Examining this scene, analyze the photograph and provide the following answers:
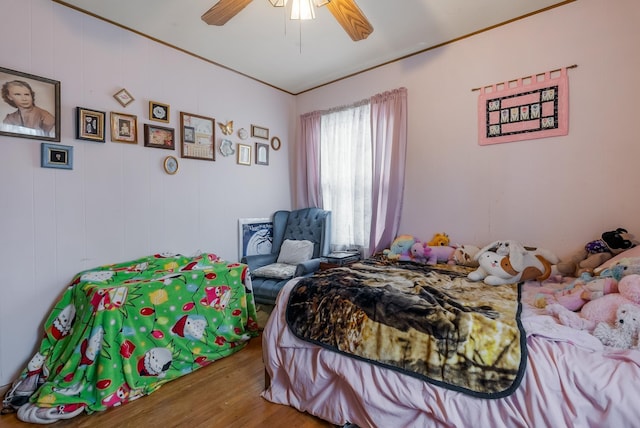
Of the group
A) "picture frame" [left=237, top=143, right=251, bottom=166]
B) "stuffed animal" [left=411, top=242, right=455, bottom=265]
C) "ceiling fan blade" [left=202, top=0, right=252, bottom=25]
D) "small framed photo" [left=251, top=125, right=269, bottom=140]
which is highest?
"ceiling fan blade" [left=202, top=0, right=252, bottom=25]

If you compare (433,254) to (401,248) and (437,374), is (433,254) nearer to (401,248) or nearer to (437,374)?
(401,248)

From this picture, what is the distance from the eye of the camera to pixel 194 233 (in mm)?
2857

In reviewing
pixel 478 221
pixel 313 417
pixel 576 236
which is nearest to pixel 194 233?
pixel 313 417

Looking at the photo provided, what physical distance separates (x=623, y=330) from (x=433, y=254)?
135cm

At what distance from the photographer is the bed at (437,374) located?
3.43ft

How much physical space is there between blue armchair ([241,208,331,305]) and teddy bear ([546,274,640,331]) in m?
1.85

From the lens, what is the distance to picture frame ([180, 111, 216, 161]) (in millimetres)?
2764

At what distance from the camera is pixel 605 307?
1270 mm

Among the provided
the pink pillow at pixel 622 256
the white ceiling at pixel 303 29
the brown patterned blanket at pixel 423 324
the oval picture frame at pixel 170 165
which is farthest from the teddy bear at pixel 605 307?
the oval picture frame at pixel 170 165

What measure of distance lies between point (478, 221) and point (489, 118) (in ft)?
2.72

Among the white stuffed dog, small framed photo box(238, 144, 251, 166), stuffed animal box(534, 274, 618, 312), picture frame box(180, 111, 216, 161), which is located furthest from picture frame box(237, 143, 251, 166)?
stuffed animal box(534, 274, 618, 312)

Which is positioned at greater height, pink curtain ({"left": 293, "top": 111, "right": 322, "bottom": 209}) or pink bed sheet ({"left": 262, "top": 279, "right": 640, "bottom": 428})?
pink curtain ({"left": 293, "top": 111, "right": 322, "bottom": 209})

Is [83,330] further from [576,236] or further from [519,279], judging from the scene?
[576,236]

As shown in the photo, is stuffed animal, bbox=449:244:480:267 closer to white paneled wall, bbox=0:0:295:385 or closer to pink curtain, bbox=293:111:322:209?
pink curtain, bbox=293:111:322:209
